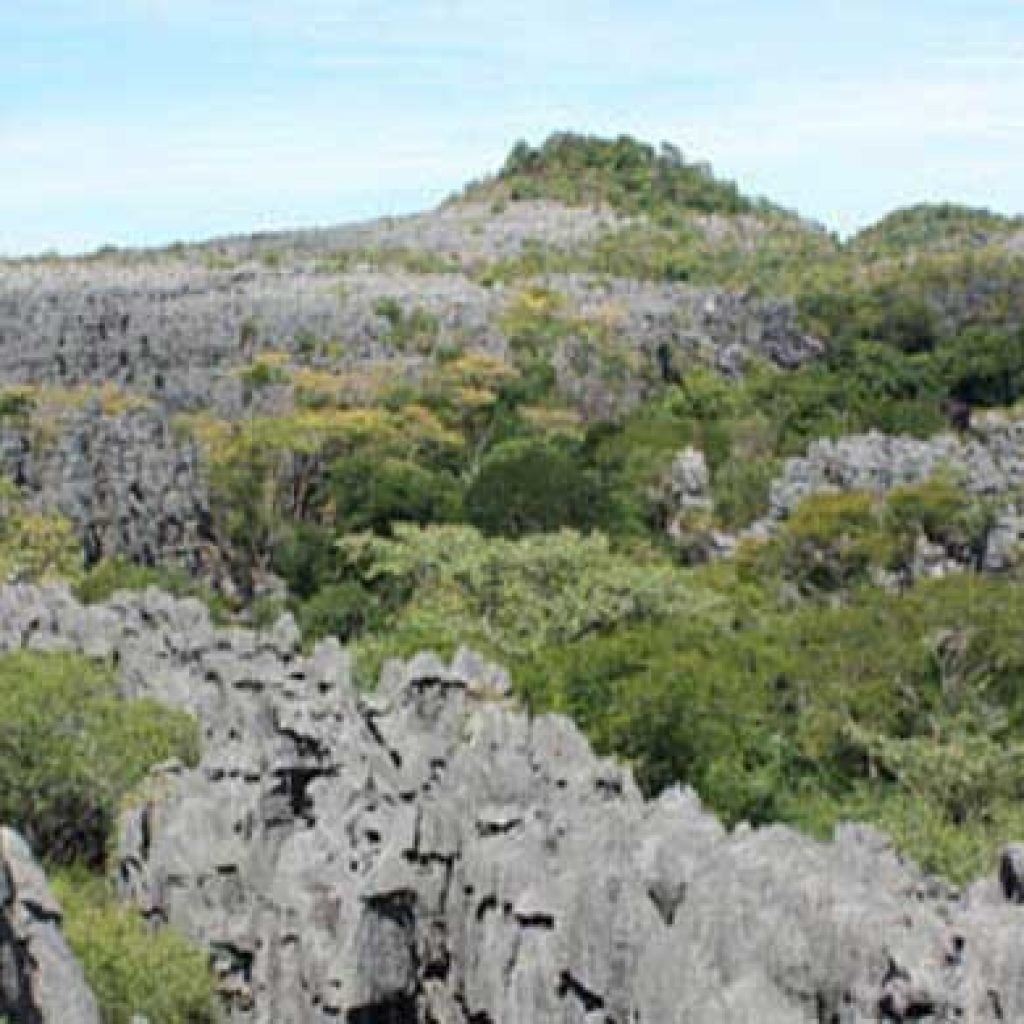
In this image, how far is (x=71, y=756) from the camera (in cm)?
2066

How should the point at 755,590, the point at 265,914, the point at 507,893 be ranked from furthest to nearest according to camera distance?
the point at 755,590, the point at 265,914, the point at 507,893

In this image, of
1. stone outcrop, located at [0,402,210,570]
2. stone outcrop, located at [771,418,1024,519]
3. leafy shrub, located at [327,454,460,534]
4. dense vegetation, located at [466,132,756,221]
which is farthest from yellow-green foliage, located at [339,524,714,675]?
dense vegetation, located at [466,132,756,221]

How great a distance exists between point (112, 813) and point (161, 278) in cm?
8001

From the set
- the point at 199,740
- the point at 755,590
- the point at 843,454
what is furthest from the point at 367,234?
the point at 199,740

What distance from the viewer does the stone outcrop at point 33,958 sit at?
1329cm

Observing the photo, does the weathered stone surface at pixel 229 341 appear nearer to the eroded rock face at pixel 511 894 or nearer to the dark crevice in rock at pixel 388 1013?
the eroded rock face at pixel 511 894

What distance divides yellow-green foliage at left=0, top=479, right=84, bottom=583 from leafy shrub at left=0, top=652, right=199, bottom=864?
15993 mm

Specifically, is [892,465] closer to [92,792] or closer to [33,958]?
[92,792]

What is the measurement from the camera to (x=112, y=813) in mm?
20422

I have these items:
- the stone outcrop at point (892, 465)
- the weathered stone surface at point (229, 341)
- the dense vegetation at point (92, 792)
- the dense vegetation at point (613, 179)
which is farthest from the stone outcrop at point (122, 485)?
the dense vegetation at point (613, 179)

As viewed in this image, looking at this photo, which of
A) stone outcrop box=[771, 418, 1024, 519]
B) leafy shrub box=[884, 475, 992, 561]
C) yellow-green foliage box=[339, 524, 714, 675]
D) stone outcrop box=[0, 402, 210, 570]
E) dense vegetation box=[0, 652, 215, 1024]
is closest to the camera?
dense vegetation box=[0, 652, 215, 1024]

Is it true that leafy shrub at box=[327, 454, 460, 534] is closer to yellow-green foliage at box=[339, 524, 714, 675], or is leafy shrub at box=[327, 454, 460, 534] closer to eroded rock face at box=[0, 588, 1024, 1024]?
yellow-green foliage at box=[339, 524, 714, 675]

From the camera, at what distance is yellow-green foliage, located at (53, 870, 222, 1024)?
15516mm

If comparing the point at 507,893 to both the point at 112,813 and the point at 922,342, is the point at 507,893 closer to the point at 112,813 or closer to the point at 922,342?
the point at 112,813
